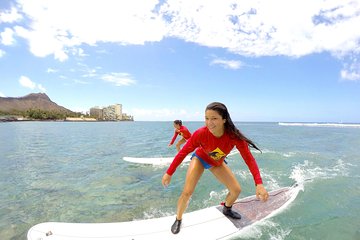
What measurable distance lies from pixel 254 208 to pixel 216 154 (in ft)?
8.29

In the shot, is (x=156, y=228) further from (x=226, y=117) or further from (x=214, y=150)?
(x=226, y=117)

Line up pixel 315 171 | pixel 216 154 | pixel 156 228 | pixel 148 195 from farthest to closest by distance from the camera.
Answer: pixel 315 171, pixel 148 195, pixel 156 228, pixel 216 154

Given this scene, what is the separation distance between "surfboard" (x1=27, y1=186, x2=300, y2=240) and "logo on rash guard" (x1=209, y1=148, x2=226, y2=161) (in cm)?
158

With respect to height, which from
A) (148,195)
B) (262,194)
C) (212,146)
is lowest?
(148,195)

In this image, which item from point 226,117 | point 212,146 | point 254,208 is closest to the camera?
point 226,117

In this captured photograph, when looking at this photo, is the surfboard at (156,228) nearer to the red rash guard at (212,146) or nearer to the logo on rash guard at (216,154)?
the red rash guard at (212,146)

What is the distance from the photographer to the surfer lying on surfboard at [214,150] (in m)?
4.24

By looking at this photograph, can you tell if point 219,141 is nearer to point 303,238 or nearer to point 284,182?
point 303,238

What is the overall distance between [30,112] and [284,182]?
620ft

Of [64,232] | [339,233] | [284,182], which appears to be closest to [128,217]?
[64,232]

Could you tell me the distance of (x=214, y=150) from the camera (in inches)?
181

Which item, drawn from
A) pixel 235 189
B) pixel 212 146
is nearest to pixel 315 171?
pixel 235 189

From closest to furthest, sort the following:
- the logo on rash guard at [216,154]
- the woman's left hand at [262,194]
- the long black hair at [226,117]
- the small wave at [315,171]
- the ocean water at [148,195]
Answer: the woman's left hand at [262,194] < the long black hair at [226,117] < the logo on rash guard at [216,154] < the ocean water at [148,195] < the small wave at [315,171]

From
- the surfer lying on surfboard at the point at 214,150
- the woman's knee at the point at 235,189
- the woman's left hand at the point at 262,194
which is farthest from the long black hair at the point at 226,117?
→ the woman's knee at the point at 235,189
